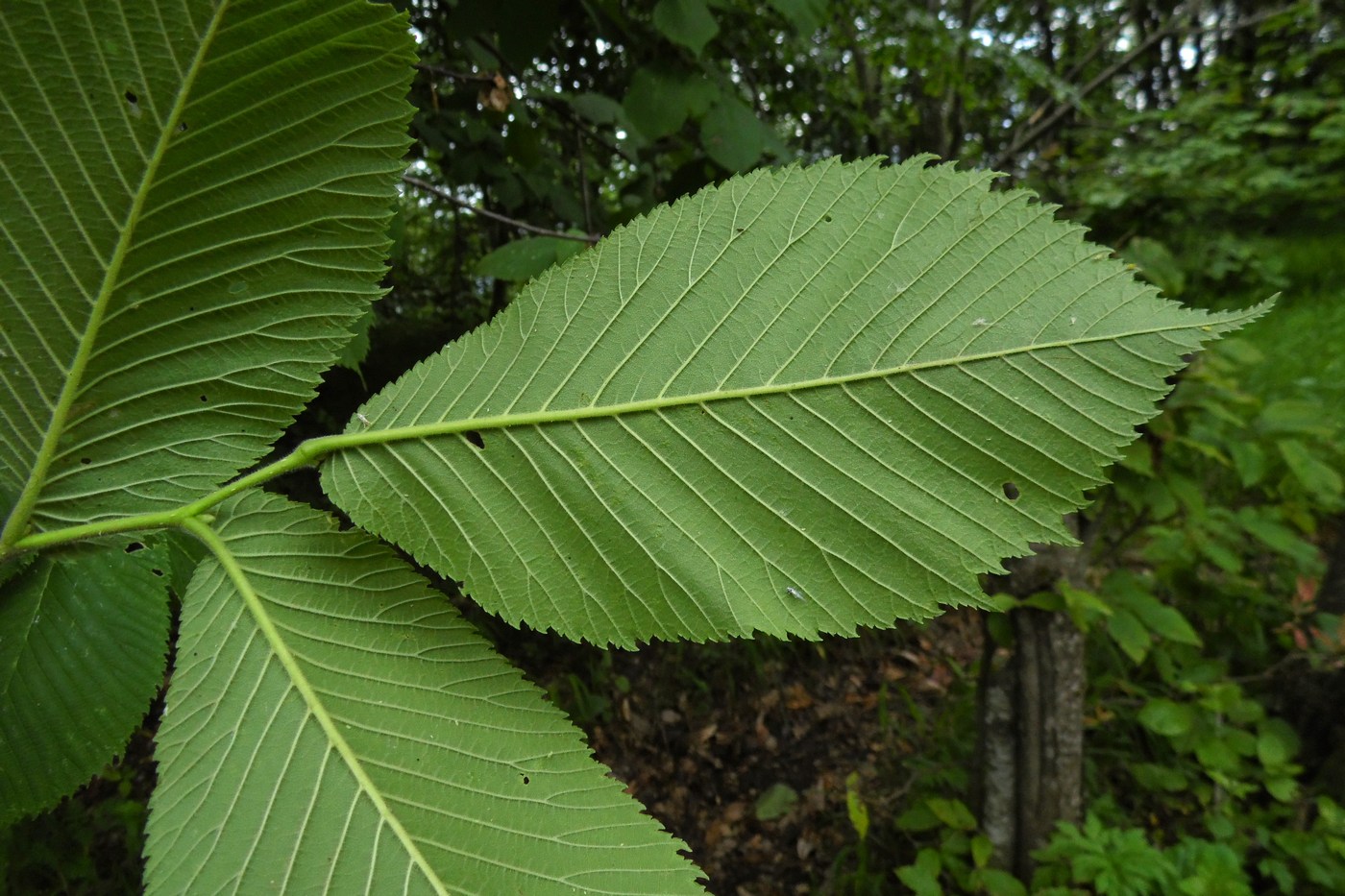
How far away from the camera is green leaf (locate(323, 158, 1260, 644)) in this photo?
22.2 inches

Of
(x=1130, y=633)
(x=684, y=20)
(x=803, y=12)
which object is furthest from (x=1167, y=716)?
(x=684, y=20)

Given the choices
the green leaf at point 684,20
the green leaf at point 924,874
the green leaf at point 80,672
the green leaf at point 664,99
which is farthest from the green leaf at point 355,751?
the green leaf at point 924,874

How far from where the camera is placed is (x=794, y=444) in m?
0.57

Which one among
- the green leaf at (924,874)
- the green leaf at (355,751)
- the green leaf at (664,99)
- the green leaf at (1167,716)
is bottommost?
the green leaf at (924,874)

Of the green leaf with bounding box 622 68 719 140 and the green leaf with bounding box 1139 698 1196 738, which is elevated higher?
the green leaf with bounding box 622 68 719 140

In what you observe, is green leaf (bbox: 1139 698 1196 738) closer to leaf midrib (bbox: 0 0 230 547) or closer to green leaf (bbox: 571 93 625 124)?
green leaf (bbox: 571 93 625 124)

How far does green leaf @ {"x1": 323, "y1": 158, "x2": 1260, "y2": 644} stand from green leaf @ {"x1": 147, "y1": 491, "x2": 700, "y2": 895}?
51 mm

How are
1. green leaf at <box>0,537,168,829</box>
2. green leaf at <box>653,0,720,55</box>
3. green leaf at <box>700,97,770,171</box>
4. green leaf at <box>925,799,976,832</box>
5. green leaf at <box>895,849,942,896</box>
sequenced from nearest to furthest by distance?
green leaf at <box>0,537,168,829</box> → green leaf at <box>653,0,720,55</box> → green leaf at <box>700,97,770,171</box> → green leaf at <box>895,849,942,896</box> → green leaf at <box>925,799,976,832</box>

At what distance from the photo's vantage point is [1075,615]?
7.66 feet

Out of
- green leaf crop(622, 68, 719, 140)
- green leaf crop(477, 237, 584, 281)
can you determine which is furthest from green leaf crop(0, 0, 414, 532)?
green leaf crop(622, 68, 719, 140)

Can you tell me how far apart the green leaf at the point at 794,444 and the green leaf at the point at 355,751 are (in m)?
0.05

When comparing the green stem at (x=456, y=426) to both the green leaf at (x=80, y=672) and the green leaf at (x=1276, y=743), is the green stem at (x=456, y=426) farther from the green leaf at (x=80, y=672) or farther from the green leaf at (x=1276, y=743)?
the green leaf at (x=1276, y=743)

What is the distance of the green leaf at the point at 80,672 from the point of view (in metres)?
0.69

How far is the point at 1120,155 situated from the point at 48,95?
6000 millimetres
